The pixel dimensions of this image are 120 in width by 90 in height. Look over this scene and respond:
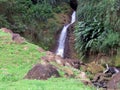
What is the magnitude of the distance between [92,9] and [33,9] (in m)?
5.18

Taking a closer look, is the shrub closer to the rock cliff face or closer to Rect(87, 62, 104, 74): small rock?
Rect(87, 62, 104, 74): small rock

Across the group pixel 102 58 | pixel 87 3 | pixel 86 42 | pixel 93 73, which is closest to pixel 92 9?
pixel 87 3

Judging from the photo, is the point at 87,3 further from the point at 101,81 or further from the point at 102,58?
the point at 101,81

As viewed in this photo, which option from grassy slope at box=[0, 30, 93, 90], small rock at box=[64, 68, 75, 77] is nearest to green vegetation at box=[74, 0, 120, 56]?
grassy slope at box=[0, 30, 93, 90]

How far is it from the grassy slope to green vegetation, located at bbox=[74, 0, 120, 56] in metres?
6.37

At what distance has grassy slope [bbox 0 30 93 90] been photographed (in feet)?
27.3

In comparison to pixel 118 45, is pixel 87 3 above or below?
above

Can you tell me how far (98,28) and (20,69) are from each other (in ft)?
35.6

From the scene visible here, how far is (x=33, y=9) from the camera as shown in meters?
25.5

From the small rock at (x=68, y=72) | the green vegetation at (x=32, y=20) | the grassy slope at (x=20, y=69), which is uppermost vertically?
the green vegetation at (x=32, y=20)

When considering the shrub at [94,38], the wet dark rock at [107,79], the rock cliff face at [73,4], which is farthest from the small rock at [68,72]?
the rock cliff face at [73,4]

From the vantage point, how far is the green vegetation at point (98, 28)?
19.3 metres

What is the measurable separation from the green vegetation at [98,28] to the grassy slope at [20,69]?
6.37 meters

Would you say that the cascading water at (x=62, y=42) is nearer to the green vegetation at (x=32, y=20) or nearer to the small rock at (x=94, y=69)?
the green vegetation at (x=32, y=20)
